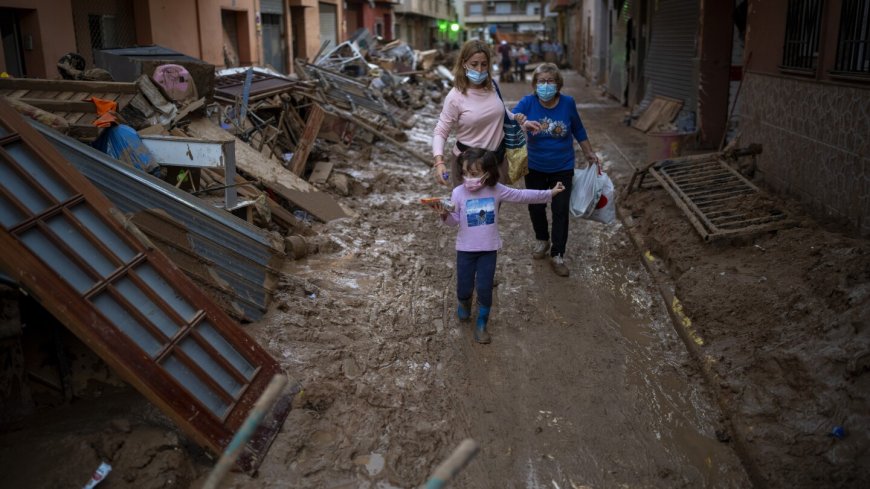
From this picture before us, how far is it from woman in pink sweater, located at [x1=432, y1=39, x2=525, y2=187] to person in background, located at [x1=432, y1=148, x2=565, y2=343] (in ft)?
1.28

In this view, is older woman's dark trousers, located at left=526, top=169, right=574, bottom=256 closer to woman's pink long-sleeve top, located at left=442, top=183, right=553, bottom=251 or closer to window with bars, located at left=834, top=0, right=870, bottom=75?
woman's pink long-sleeve top, located at left=442, top=183, right=553, bottom=251

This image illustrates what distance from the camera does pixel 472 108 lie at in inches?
201

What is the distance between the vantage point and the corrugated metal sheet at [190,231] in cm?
438

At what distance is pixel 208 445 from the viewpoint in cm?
308

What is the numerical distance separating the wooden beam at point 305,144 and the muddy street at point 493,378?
2323 mm

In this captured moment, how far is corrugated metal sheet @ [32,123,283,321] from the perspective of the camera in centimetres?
438

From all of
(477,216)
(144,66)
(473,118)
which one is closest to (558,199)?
(473,118)

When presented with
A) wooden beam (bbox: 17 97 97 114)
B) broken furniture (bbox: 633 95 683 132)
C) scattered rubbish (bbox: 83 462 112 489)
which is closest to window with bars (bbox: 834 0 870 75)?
scattered rubbish (bbox: 83 462 112 489)

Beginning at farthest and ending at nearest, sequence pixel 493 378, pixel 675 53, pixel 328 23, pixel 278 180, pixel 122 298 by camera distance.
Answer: pixel 328 23, pixel 675 53, pixel 278 180, pixel 493 378, pixel 122 298

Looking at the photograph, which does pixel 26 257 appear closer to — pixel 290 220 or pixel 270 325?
pixel 270 325

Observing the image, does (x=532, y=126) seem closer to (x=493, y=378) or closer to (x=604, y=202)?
(x=604, y=202)

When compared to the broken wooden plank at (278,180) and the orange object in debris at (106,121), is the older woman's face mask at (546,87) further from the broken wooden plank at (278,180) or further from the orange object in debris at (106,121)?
the orange object in debris at (106,121)

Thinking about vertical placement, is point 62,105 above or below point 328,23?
below

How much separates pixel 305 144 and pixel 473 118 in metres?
4.33
